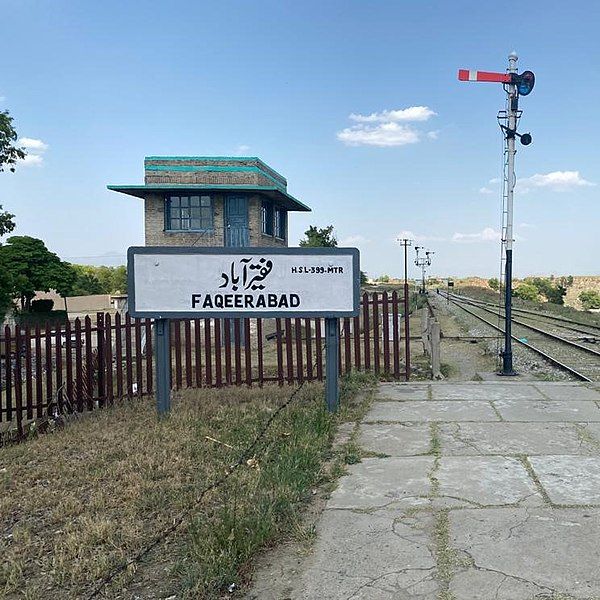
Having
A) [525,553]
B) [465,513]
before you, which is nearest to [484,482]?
[465,513]

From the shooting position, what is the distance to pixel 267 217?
80.1 feet

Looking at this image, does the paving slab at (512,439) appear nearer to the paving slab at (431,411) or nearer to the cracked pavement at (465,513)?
the cracked pavement at (465,513)

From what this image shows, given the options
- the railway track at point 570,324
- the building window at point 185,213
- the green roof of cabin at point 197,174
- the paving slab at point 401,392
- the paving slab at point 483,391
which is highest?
the green roof of cabin at point 197,174

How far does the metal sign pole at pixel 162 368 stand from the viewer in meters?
7.57

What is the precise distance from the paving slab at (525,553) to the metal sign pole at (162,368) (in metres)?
4.48

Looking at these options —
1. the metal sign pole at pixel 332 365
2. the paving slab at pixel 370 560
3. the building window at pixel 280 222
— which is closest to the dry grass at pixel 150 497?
the metal sign pole at pixel 332 365

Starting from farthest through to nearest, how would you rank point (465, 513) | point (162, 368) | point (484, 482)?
point (162, 368) < point (484, 482) < point (465, 513)

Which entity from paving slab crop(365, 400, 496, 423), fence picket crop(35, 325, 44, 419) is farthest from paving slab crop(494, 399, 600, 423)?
fence picket crop(35, 325, 44, 419)

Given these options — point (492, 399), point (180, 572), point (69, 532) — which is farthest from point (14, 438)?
point (492, 399)

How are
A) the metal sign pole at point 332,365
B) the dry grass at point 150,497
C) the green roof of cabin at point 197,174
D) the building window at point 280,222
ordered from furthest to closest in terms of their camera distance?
the building window at point 280,222 → the green roof of cabin at point 197,174 → the metal sign pole at point 332,365 → the dry grass at point 150,497

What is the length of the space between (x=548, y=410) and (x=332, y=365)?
2.82 meters

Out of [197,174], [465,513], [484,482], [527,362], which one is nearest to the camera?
[465,513]

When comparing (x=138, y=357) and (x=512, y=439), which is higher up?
(x=138, y=357)

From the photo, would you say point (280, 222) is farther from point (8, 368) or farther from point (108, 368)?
point (8, 368)
